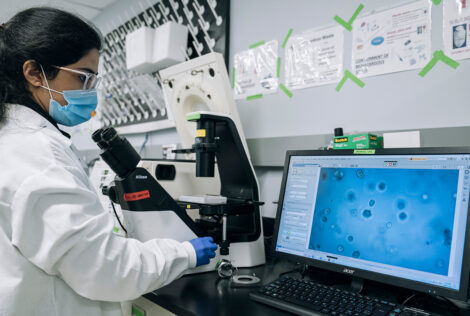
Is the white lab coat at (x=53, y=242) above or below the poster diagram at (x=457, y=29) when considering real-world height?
below

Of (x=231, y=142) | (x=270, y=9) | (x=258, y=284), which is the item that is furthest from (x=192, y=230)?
(x=270, y=9)

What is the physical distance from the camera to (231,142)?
1.24m

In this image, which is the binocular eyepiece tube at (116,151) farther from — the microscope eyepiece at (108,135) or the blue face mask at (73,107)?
the blue face mask at (73,107)

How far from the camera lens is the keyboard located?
2.45 feet

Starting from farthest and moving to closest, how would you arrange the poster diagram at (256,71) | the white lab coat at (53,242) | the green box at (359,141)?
the poster diagram at (256,71) → the green box at (359,141) → the white lab coat at (53,242)

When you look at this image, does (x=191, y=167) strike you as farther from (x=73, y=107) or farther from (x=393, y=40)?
(x=393, y=40)

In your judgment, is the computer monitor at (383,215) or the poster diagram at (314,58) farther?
the poster diagram at (314,58)

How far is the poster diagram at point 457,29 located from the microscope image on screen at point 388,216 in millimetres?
474

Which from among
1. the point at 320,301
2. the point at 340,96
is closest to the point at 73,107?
the point at 320,301

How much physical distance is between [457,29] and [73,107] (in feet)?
3.84

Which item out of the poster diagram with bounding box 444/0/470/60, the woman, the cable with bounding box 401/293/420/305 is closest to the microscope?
the woman

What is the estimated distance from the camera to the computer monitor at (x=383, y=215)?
0.79m

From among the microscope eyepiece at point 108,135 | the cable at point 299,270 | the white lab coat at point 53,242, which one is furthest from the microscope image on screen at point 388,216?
the microscope eyepiece at point 108,135

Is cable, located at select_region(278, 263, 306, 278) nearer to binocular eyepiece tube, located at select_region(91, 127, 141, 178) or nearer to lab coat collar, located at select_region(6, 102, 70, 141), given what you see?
binocular eyepiece tube, located at select_region(91, 127, 141, 178)
